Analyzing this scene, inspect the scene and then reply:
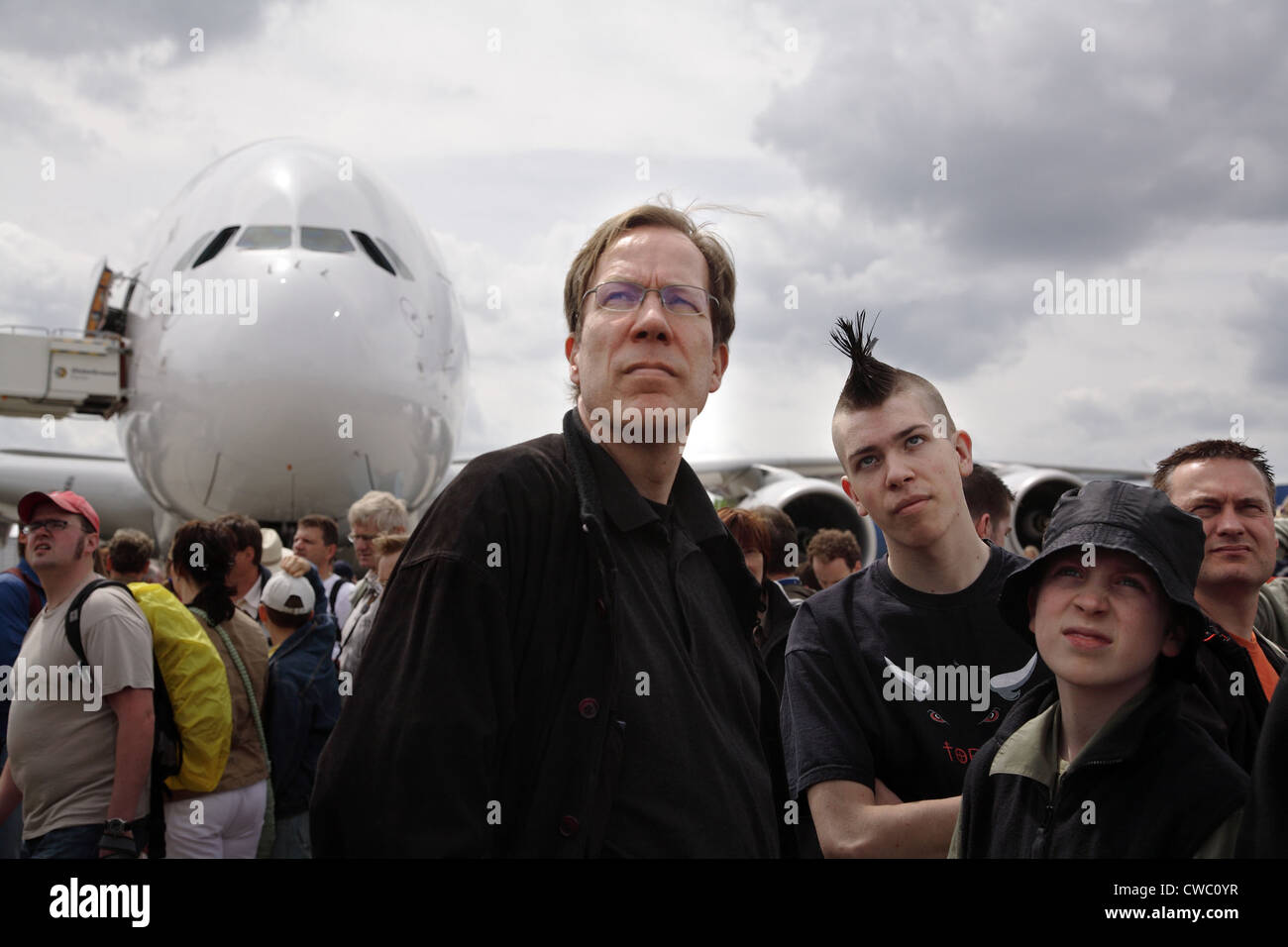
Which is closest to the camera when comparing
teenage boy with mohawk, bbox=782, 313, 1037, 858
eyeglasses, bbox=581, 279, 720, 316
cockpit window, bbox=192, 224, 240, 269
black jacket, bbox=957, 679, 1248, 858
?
black jacket, bbox=957, 679, 1248, 858

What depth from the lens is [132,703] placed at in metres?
3.18

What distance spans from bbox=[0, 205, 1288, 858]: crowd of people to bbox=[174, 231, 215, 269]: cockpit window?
756 cm

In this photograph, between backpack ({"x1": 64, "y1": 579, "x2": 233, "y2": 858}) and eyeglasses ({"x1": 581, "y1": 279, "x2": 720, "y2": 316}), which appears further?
backpack ({"x1": 64, "y1": 579, "x2": 233, "y2": 858})

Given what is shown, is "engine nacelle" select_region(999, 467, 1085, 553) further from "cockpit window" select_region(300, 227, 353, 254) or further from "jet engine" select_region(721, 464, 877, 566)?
"cockpit window" select_region(300, 227, 353, 254)

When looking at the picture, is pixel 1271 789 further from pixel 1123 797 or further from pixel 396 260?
pixel 396 260

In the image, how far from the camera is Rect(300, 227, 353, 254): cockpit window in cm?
829

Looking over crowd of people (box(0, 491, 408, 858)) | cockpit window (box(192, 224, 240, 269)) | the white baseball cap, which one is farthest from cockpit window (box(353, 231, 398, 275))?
the white baseball cap

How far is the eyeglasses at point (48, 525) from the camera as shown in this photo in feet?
10.9

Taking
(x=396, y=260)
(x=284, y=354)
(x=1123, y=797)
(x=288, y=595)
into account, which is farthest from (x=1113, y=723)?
(x=396, y=260)

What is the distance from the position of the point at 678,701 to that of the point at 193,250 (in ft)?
26.8

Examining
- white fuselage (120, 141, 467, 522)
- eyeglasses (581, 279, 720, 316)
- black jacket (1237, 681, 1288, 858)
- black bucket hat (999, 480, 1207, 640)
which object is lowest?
black jacket (1237, 681, 1288, 858)

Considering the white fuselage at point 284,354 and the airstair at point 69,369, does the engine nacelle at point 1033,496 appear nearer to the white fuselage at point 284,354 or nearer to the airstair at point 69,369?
the white fuselage at point 284,354
